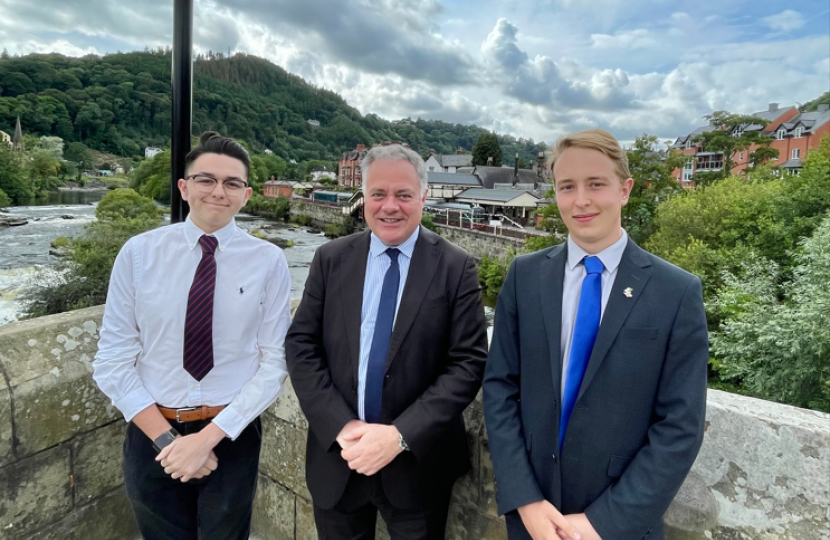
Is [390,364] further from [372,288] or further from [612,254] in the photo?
[612,254]

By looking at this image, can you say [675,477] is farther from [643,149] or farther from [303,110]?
[643,149]

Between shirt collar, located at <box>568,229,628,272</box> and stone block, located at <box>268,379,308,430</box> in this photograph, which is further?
stone block, located at <box>268,379,308,430</box>

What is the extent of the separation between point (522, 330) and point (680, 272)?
1.38ft

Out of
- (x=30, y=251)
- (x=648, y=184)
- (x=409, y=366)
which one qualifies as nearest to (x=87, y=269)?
(x=30, y=251)

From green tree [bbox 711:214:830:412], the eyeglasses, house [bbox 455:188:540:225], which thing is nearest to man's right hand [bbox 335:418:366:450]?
the eyeglasses

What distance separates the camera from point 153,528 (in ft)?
5.13

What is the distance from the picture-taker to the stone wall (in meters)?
1.71

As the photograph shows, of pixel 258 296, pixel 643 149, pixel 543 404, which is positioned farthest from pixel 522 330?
pixel 643 149

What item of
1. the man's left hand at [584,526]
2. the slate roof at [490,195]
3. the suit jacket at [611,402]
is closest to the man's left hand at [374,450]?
the suit jacket at [611,402]

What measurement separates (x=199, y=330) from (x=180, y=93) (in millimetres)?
1120

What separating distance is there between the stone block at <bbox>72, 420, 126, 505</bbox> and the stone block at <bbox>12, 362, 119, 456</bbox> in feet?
0.17

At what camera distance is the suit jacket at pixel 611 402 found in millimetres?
1102

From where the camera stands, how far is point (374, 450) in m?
1.36

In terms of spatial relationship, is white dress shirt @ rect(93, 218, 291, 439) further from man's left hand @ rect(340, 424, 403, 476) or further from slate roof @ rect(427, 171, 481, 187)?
slate roof @ rect(427, 171, 481, 187)
